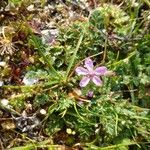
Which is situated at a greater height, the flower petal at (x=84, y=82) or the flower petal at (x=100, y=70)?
the flower petal at (x=100, y=70)

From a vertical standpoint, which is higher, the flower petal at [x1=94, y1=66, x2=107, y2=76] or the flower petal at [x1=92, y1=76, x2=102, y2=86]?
the flower petal at [x1=94, y1=66, x2=107, y2=76]

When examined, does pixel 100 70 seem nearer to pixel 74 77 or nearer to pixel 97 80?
pixel 97 80

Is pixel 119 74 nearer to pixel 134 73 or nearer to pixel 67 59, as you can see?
pixel 134 73

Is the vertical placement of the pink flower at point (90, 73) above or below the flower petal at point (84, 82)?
above

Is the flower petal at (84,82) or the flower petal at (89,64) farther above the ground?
the flower petal at (89,64)

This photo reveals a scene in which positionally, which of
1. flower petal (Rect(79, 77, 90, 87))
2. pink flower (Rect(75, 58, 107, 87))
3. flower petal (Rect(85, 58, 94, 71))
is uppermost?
flower petal (Rect(85, 58, 94, 71))

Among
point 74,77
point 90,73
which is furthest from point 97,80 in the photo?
point 74,77

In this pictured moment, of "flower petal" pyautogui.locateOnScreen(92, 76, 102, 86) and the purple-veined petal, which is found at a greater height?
the purple-veined petal

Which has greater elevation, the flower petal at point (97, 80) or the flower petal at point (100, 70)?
the flower petal at point (100, 70)

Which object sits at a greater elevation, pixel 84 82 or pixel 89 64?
pixel 89 64

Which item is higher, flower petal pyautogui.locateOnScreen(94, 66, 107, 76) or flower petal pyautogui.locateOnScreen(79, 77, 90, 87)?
flower petal pyautogui.locateOnScreen(94, 66, 107, 76)

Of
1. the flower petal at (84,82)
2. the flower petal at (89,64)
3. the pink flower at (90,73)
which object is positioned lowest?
the flower petal at (84,82)

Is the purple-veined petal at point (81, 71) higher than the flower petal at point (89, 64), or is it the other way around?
the flower petal at point (89, 64)
